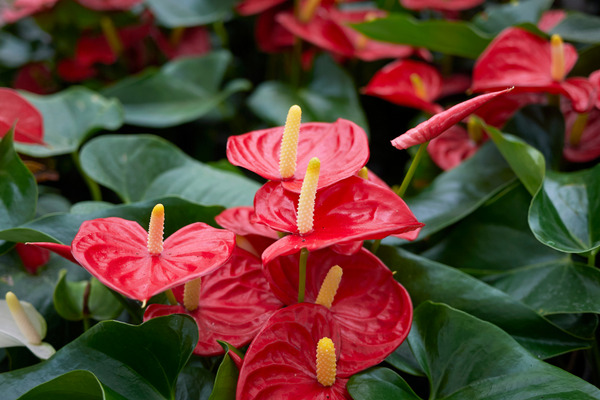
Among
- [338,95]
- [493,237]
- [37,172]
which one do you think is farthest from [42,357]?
[338,95]

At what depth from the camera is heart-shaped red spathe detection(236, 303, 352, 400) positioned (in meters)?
0.43

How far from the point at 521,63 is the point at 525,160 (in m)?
0.22

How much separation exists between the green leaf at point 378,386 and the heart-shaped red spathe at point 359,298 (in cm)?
1

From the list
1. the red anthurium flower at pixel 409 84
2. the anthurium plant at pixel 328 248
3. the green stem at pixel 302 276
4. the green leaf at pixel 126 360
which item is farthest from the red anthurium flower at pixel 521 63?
the green leaf at pixel 126 360

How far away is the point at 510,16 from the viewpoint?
0.96 metres

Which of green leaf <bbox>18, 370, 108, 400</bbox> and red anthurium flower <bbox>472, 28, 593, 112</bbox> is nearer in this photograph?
green leaf <bbox>18, 370, 108, 400</bbox>

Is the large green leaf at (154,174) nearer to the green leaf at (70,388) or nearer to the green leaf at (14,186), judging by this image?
the green leaf at (14,186)

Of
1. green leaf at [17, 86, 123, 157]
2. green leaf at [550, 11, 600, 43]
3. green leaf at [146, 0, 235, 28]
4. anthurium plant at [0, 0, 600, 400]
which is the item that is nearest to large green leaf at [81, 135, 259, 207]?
anthurium plant at [0, 0, 600, 400]

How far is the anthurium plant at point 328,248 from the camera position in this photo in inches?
17.3

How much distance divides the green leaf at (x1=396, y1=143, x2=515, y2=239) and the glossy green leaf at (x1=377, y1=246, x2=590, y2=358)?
0.08 metres

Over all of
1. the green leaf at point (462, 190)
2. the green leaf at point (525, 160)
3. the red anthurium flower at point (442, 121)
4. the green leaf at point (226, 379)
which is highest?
the red anthurium flower at point (442, 121)

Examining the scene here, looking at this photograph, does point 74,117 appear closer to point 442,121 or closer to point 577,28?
point 442,121

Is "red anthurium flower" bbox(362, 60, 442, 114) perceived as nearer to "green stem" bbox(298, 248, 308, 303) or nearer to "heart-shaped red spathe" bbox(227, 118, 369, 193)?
"heart-shaped red spathe" bbox(227, 118, 369, 193)

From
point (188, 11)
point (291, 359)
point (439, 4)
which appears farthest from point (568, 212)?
point (188, 11)
